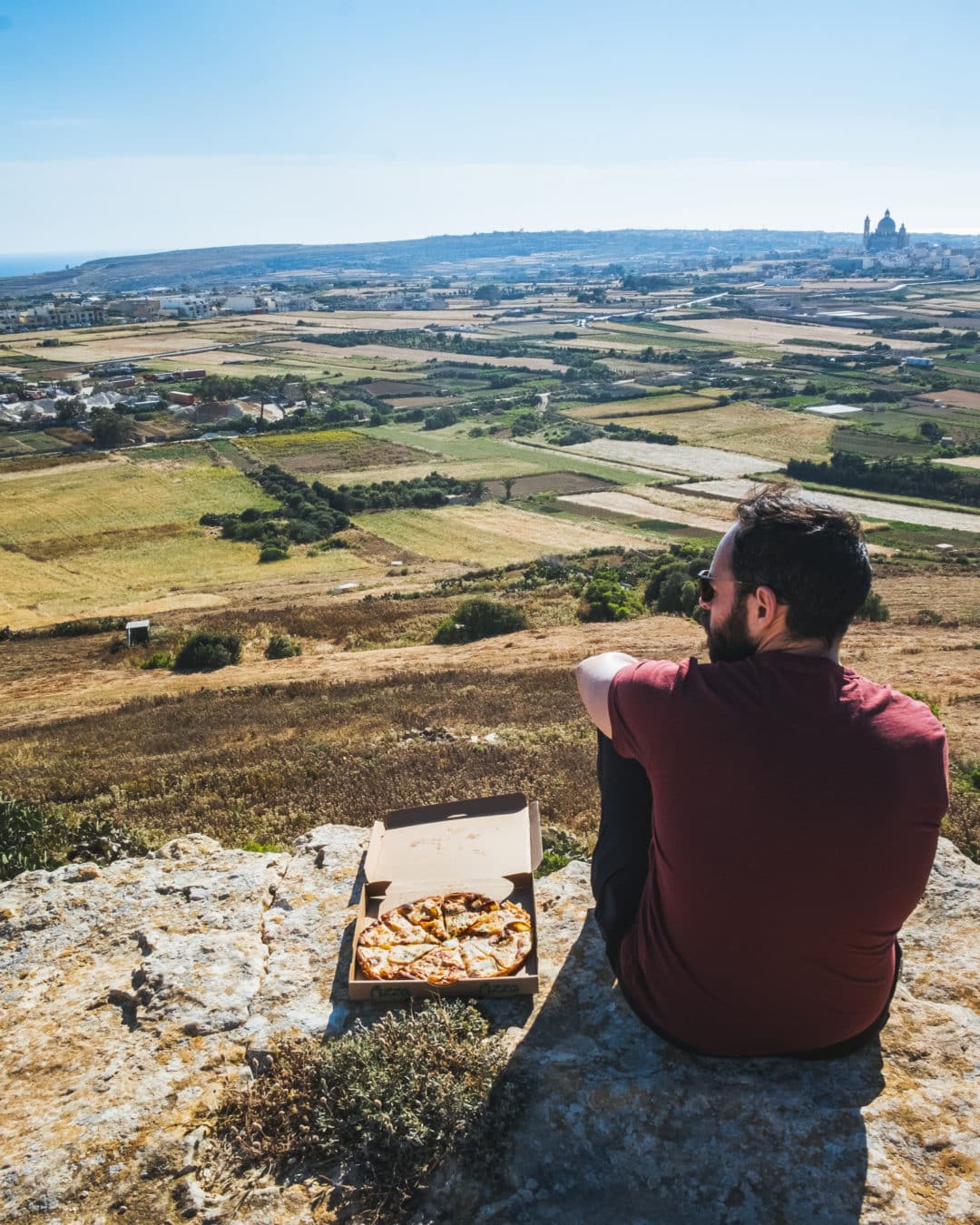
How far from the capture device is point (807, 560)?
125 inches

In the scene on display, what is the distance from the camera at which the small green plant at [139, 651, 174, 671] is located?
87.0 feet

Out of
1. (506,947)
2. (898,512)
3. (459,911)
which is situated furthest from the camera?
(898,512)

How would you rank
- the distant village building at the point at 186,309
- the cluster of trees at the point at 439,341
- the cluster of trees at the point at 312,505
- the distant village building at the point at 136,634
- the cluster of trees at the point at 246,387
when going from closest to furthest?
1. the distant village building at the point at 136,634
2. the cluster of trees at the point at 312,505
3. the cluster of trees at the point at 246,387
4. the cluster of trees at the point at 439,341
5. the distant village building at the point at 186,309

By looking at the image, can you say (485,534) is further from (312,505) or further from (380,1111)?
(380,1111)

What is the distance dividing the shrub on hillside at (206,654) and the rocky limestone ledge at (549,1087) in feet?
68.3

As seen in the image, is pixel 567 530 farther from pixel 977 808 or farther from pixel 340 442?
pixel 977 808

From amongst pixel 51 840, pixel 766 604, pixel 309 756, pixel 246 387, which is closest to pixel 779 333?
pixel 246 387

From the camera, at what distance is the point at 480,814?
6.16 meters

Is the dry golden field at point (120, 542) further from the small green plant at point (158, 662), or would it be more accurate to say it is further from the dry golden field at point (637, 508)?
the dry golden field at point (637, 508)

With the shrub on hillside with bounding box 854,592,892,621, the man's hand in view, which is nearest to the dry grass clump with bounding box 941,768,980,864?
the man's hand

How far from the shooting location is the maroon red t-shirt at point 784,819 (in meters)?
3.07

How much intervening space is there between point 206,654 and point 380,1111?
23.5m

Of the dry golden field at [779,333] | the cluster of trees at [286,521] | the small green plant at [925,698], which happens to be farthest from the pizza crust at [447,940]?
the dry golden field at [779,333]

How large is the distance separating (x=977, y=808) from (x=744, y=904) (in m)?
6.75
